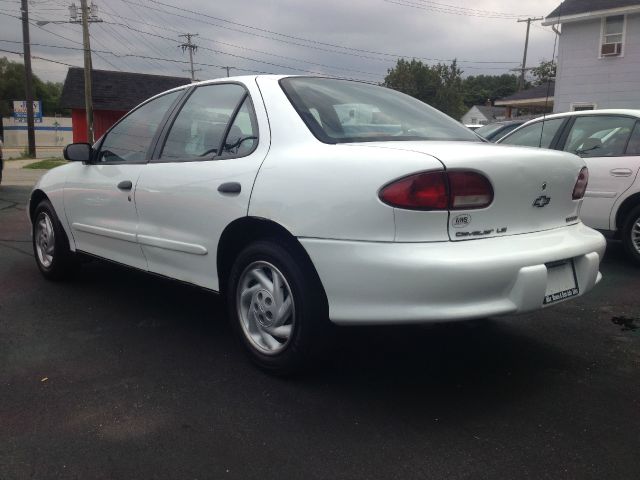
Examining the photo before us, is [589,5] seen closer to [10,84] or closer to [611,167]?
[611,167]

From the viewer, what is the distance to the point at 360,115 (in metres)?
3.43

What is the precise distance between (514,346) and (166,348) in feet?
7.00

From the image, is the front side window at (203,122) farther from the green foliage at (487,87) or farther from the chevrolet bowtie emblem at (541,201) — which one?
the green foliage at (487,87)

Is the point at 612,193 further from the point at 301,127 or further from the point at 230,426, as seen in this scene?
the point at 230,426

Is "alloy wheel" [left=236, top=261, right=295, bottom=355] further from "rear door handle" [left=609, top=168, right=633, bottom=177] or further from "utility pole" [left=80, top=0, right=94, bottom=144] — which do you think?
"utility pole" [left=80, top=0, right=94, bottom=144]

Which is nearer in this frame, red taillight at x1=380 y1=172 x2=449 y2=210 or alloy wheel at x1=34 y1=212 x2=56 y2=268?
red taillight at x1=380 y1=172 x2=449 y2=210

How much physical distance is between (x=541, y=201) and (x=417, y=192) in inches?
31.1

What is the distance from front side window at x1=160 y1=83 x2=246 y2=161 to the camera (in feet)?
12.0

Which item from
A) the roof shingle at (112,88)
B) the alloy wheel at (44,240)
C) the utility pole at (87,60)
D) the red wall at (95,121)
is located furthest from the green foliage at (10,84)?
the alloy wheel at (44,240)

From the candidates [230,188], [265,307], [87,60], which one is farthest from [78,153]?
[87,60]

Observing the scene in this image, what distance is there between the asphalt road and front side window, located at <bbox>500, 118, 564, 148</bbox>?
2.67m

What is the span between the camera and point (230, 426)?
9.16ft

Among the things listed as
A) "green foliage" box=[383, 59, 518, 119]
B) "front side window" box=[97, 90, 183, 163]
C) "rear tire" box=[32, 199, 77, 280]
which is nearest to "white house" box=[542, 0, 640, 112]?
"front side window" box=[97, 90, 183, 163]

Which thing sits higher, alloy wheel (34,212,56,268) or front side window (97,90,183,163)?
front side window (97,90,183,163)
